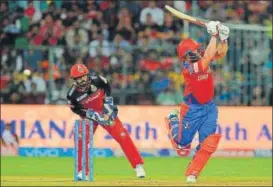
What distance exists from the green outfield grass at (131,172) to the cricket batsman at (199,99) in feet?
1.49

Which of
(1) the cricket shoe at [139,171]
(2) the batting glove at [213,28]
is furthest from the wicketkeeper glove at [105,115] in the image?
(2) the batting glove at [213,28]

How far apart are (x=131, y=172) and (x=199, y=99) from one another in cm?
442

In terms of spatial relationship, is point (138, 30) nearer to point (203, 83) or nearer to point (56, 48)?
point (56, 48)

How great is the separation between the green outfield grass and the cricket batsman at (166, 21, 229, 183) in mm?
454

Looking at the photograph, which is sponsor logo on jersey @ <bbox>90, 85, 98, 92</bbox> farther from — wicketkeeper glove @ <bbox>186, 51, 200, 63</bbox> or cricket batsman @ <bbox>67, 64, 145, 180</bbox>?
wicketkeeper glove @ <bbox>186, 51, 200, 63</bbox>

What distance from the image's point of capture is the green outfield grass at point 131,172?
15297 mm

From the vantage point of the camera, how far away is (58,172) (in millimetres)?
18812

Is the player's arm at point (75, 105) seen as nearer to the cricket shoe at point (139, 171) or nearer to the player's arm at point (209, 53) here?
the cricket shoe at point (139, 171)

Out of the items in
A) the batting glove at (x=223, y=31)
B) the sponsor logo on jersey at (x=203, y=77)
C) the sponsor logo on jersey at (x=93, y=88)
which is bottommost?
the sponsor logo on jersey at (x=93, y=88)

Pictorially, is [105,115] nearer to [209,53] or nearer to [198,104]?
[198,104]

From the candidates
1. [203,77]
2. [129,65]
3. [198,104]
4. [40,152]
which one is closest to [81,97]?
[198,104]

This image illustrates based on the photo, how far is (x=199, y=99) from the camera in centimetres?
1480

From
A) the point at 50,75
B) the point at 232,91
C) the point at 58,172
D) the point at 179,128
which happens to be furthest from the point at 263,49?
the point at 179,128

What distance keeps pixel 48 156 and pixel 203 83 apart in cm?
872
